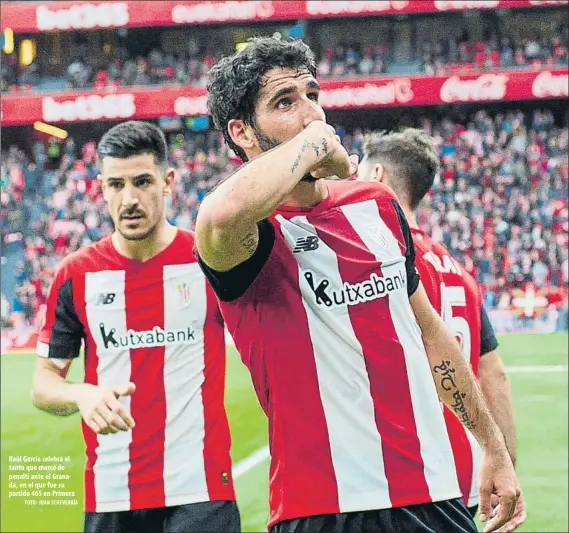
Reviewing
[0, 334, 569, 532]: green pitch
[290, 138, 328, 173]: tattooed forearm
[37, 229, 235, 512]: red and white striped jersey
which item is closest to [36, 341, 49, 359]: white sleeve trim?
[37, 229, 235, 512]: red and white striped jersey

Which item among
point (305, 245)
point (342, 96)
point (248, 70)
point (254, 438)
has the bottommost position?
point (254, 438)

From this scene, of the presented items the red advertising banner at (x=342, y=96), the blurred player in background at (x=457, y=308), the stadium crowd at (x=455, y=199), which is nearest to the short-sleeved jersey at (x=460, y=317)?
the blurred player in background at (x=457, y=308)

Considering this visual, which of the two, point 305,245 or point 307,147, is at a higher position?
point 307,147

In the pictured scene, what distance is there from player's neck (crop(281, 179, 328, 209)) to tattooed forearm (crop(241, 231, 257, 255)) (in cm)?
20

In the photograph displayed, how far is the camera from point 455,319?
12.3 feet

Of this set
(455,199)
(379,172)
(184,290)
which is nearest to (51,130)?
(455,199)

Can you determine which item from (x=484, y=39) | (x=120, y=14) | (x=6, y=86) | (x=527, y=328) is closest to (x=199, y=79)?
(x=120, y=14)

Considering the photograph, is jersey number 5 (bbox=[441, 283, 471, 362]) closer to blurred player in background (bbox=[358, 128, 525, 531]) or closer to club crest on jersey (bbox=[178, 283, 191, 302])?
blurred player in background (bbox=[358, 128, 525, 531])

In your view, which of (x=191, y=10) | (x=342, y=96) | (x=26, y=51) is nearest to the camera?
(x=342, y=96)

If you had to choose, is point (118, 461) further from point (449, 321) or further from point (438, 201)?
point (438, 201)

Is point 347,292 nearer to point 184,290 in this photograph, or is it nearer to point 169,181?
point 184,290

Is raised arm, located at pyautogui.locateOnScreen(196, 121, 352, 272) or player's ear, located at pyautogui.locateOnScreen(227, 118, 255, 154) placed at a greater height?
player's ear, located at pyautogui.locateOnScreen(227, 118, 255, 154)

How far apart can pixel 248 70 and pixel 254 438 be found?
308 inches

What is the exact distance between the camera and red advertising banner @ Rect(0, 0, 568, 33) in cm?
2825
